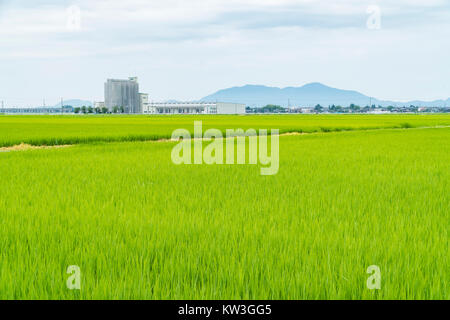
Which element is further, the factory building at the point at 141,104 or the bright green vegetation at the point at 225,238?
the factory building at the point at 141,104

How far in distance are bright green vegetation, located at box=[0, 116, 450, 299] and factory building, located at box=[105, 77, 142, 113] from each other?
150301mm

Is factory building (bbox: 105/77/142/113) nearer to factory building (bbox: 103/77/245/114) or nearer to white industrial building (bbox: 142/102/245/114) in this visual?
factory building (bbox: 103/77/245/114)

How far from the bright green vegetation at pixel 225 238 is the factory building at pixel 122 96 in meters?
150

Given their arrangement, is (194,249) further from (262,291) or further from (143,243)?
(262,291)

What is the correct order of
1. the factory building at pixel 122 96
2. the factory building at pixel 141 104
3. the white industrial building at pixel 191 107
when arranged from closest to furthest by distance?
the white industrial building at pixel 191 107 → the factory building at pixel 141 104 → the factory building at pixel 122 96

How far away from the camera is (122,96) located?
156250mm

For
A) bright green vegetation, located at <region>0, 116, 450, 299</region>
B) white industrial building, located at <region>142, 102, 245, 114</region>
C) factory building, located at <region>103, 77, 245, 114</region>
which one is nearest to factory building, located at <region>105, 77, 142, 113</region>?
factory building, located at <region>103, 77, 245, 114</region>

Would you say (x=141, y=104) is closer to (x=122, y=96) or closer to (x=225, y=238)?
(x=122, y=96)

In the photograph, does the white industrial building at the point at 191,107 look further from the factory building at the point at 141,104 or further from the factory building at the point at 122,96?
the factory building at the point at 122,96

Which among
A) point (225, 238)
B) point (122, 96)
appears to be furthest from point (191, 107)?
point (225, 238)

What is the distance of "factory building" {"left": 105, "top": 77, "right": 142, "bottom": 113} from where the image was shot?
155 metres

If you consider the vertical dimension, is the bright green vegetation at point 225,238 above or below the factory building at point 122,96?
below

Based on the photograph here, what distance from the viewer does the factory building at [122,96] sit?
155 m

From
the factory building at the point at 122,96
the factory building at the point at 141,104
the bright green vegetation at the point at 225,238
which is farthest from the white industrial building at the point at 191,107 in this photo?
the bright green vegetation at the point at 225,238
